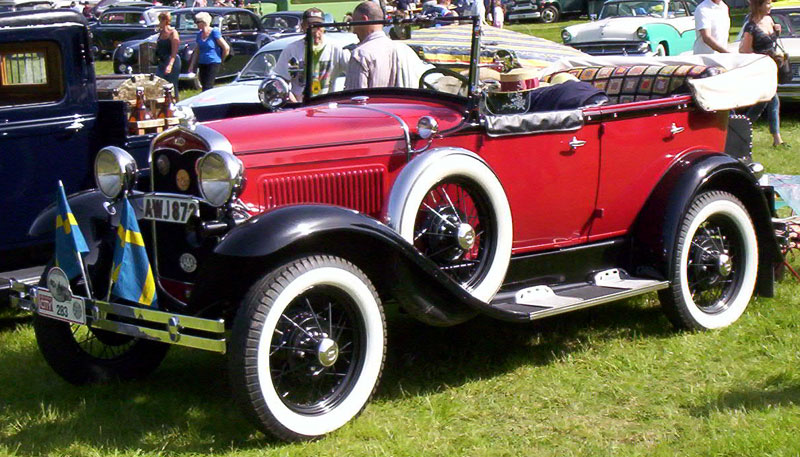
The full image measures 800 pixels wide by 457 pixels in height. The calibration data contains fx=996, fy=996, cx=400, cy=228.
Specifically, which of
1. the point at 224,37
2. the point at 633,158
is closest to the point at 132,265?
the point at 633,158

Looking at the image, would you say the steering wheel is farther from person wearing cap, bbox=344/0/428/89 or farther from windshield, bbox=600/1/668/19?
windshield, bbox=600/1/668/19

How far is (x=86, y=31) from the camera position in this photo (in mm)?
5887

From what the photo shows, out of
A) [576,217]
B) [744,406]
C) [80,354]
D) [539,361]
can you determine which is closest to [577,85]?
[576,217]

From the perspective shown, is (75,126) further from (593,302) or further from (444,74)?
(593,302)

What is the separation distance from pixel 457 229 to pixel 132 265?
136cm

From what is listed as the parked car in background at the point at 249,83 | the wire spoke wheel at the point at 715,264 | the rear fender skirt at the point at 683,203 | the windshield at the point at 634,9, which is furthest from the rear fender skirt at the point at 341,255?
the windshield at the point at 634,9

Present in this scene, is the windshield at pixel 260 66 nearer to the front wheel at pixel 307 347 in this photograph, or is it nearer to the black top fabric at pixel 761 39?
the black top fabric at pixel 761 39

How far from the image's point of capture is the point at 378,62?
5.46 metres

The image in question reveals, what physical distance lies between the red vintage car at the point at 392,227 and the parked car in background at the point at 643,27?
8.85m

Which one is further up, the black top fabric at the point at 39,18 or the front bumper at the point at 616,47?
the black top fabric at the point at 39,18

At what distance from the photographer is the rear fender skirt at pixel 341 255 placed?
362 centimetres

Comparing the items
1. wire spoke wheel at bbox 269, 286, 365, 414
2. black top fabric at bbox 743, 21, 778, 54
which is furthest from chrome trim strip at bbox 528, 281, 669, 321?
black top fabric at bbox 743, 21, 778, 54

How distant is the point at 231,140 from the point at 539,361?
72.8 inches

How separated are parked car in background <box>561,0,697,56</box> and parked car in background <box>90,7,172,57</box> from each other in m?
9.77
